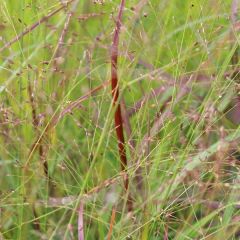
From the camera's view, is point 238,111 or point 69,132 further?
point 69,132

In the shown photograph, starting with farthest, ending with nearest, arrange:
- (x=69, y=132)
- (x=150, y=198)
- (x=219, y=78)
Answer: (x=69, y=132), (x=219, y=78), (x=150, y=198)


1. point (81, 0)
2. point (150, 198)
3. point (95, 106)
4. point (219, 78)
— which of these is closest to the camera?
point (150, 198)

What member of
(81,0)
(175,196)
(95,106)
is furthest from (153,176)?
(81,0)

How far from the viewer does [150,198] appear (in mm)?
1233

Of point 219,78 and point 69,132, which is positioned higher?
point 219,78

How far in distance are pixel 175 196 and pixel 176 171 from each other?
0.08 m

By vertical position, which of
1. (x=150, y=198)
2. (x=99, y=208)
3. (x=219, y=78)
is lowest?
(x=99, y=208)

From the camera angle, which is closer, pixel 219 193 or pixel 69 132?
pixel 219 193

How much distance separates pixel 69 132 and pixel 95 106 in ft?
0.81

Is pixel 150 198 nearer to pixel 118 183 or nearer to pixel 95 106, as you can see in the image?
pixel 118 183

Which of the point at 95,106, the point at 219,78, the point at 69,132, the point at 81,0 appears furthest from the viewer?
the point at 81,0

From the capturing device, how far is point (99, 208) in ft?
4.71

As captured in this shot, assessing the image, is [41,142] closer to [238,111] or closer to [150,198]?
[150,198]

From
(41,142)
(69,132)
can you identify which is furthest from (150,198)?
(69,132)
